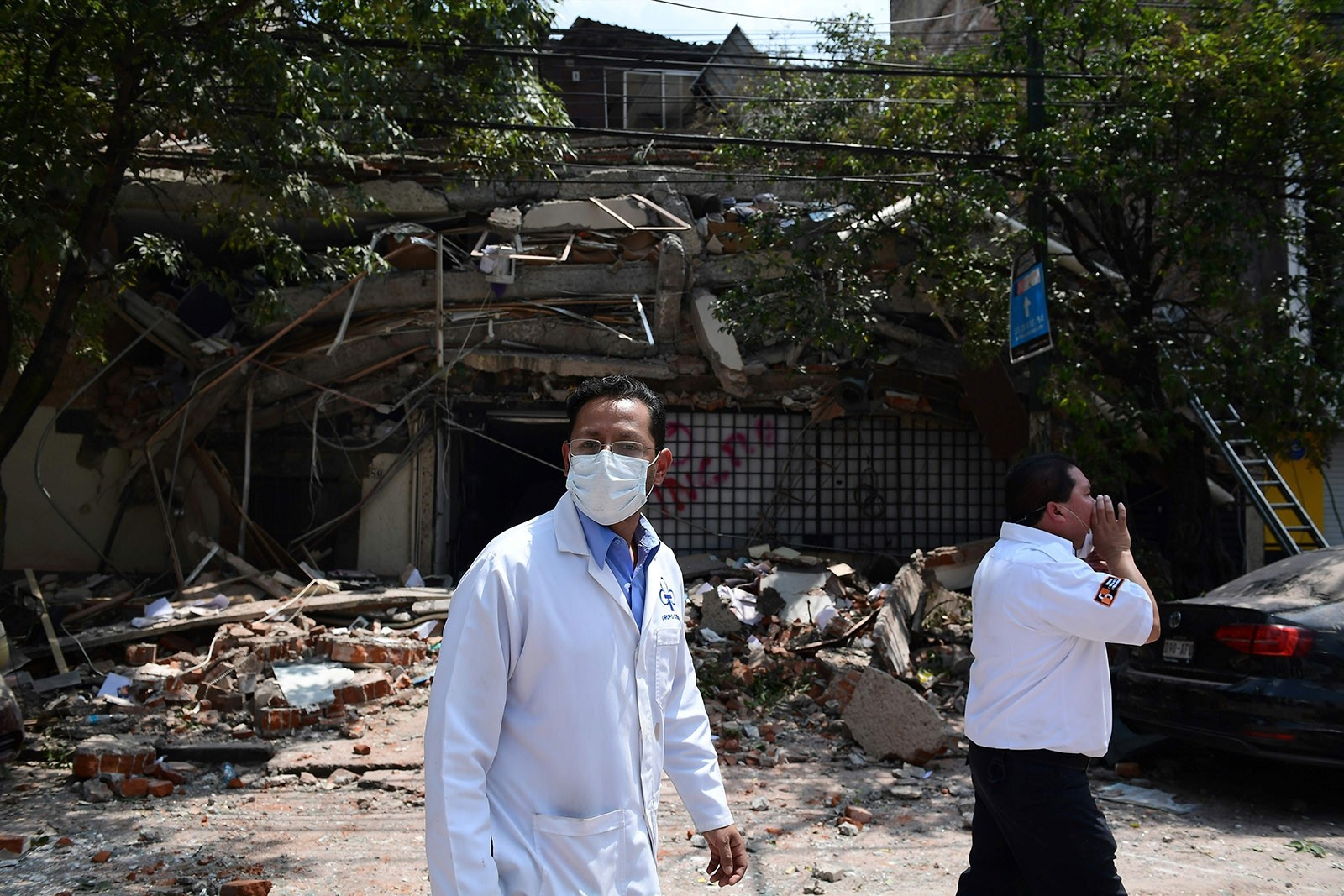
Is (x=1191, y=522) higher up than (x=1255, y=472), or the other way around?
(x=1255, y=472)

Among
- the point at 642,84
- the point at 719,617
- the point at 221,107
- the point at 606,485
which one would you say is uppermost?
the point at 642,84

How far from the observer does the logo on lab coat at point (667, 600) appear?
2.44m

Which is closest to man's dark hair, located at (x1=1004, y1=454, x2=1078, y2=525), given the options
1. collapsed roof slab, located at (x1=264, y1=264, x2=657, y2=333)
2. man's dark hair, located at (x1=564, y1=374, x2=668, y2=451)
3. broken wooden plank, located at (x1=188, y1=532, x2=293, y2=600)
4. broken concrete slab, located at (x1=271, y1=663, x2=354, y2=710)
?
man's dark hair, located at (x1=564, y1=374, x2=668, y2=451)

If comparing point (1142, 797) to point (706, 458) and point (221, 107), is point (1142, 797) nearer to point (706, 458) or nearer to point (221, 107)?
point (706, 458)

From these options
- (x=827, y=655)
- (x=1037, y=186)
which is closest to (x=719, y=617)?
(x=827, y=655)

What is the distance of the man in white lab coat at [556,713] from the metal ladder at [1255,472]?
729cm

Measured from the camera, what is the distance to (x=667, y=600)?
2471 millimetres

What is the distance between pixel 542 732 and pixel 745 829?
401 cm

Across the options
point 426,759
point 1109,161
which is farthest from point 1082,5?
point 426,759

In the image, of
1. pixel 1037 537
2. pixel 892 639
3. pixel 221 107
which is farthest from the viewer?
pixel 892 639

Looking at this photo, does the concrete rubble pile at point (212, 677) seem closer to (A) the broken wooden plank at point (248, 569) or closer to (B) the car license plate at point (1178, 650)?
(A) the broken wooden plank at point (248, 569)

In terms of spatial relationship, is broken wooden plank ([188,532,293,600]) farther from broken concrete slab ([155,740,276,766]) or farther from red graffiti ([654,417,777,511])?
red graffiti ([654,417,777,511])

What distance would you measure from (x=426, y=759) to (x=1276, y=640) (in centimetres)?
525

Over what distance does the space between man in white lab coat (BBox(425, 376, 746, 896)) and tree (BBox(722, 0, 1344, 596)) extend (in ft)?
21.7
